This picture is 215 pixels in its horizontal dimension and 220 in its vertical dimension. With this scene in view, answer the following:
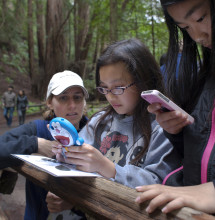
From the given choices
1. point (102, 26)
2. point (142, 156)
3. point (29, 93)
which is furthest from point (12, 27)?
point (142, 156)

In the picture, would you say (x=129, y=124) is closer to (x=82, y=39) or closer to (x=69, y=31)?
(x=82, y=39)

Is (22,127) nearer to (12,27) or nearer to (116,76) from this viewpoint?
(116,76)

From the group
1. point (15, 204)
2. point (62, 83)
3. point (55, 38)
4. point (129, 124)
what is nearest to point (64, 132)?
point (129, 124)

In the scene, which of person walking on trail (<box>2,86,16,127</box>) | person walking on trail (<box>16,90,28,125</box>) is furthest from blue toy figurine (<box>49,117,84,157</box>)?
person walking on trail (<box>2,86,16,127</box>)

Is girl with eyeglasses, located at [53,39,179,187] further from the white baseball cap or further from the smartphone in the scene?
the smartphone

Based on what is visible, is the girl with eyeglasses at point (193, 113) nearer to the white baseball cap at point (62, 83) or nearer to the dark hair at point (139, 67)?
the dark hair at point (139, 67)

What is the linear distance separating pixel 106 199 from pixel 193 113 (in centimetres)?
54

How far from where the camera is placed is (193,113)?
1086 millimetres

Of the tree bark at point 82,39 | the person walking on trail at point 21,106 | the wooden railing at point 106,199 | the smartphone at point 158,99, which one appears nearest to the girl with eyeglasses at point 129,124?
the wooden railing at point 106,199

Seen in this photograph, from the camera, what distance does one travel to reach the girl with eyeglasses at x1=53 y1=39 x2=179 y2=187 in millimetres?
1191

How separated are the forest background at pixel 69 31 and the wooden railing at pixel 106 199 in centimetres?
551

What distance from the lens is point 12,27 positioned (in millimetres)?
10680

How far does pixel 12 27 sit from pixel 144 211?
37.8 ft

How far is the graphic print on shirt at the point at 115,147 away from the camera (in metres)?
1.43
